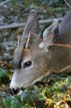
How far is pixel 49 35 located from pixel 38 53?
32cm

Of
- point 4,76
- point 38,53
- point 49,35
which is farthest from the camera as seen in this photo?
point 4,76

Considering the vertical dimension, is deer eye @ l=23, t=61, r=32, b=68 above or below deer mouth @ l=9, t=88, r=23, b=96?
above

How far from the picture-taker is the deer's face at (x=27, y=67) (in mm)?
6867

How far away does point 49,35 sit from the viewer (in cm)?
697

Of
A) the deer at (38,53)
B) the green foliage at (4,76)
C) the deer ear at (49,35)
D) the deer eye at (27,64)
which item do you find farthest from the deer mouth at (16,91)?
the green foliage at (4,76)

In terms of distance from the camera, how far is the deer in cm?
689

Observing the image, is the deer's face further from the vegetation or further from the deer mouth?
the vegetation

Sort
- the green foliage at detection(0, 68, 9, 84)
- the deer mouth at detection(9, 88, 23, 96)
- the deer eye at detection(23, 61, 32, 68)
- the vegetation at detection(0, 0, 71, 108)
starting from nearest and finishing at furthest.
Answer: the vegetation at detection(0, 0, 71, 108), the deer mouth at detection(9, 88, 23, 96), the deer eye at detection(23, 61, 32, 68), the green foliage at detection(0, 68, 9, 84)

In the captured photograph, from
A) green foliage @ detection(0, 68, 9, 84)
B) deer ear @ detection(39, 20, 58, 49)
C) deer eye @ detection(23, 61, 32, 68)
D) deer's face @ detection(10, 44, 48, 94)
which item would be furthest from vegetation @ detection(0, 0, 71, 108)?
deer ear @ detection(39, 20, 58, 49)

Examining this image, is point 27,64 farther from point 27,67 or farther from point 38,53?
point 38,53

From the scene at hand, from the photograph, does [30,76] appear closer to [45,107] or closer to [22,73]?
[22,73]

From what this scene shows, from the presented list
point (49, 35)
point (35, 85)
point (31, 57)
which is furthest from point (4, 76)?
point (49, 35)

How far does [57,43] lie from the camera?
7.27 metres

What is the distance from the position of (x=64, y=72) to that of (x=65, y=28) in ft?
2.20
